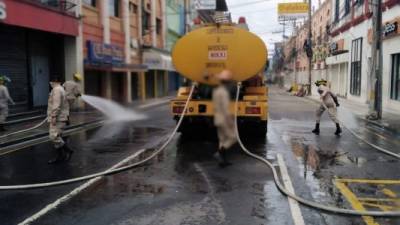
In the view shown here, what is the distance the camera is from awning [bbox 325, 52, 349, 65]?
36416mm

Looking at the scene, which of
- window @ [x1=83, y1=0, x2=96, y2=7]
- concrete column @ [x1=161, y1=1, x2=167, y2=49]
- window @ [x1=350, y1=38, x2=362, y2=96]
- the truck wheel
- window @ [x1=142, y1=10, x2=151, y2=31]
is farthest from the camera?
concrete column @ [x1=161, y1=1, x2=167, y2=49]

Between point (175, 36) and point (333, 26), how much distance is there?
51.0ft

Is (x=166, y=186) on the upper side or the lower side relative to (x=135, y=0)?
lower

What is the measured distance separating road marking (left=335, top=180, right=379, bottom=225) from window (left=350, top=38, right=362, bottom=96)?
25.3 meters

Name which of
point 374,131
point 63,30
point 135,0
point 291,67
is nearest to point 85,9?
point 63,30

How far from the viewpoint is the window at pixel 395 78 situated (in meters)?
22.7

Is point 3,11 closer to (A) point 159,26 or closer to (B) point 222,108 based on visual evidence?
(B) point 222,108

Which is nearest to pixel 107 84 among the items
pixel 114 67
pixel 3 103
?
pixel 114 67

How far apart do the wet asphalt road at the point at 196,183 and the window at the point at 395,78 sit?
10860mm

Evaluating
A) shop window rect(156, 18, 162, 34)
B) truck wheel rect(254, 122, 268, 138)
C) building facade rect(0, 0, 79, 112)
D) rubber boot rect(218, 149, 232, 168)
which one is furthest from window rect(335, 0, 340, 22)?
rubber boot rect(218, 149, 232, 168)

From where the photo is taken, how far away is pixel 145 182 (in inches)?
301

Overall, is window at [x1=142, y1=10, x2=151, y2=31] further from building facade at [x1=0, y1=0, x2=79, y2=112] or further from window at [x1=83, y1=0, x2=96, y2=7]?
building facade at [x1=0, y1=0, x2=79, y2=112]

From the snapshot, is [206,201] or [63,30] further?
[63,30]

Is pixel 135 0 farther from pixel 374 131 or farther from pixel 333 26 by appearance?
pixel 374 131
